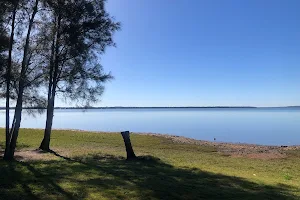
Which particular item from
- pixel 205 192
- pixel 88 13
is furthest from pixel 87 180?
pixel 88 13

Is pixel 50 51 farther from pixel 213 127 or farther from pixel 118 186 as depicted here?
pixel 213 127

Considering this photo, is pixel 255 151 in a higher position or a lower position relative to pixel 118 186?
lower

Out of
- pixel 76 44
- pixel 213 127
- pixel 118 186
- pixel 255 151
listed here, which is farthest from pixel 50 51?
pixel 213 127

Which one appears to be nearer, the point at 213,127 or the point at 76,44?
the point at 76,44

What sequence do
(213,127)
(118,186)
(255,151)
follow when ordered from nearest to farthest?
(118,186)
(255,151)
(213,127)

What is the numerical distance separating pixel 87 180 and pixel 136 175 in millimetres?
1786

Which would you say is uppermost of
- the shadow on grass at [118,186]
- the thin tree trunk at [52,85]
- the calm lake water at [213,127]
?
the thin tree trunk at [52,85]

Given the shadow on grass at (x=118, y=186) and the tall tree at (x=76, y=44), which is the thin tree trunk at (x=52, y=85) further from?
the shadow on grass at (x=118, y=186)

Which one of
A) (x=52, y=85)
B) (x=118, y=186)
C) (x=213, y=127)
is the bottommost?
(x=213, y=127)

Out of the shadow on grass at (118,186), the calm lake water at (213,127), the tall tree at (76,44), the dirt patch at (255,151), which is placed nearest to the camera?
the shadow on grass at (118,186)

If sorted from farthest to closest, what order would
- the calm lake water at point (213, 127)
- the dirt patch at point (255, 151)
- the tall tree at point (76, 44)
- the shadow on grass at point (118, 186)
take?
the calm lake water at point (213, 127)
the dirt patch at point (255, 151)
the tall tree at point (76, 44)
the shadow on grass at point (118, 186)

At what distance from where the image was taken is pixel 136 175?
1023 centimetres

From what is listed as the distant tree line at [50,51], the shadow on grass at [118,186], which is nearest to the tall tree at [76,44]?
the distant tree line at [50,51]

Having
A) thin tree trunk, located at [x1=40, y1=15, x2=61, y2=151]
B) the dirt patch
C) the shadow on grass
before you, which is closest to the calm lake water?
thin tree trunk, located at [x1=40, y1=15, x2=61, y2=151]
